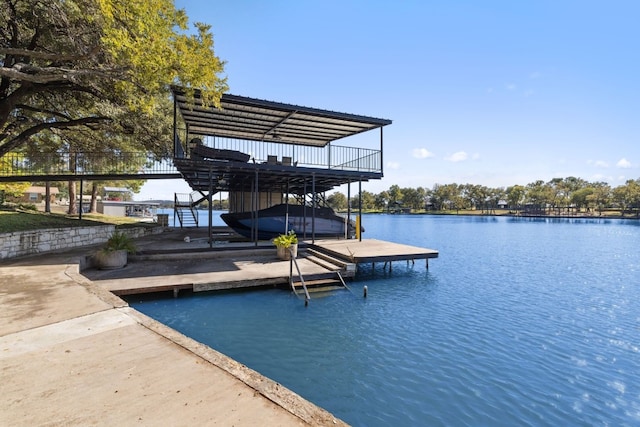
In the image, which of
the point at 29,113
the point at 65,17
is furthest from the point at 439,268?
the point at 29,113

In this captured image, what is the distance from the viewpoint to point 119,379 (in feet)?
10.8

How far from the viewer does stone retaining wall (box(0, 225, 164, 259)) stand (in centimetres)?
942

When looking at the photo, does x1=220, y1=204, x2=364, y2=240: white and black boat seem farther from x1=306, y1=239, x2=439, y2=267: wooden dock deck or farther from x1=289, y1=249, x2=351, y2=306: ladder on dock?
x1=289, y1=249, x2=351, y2=306: ladder on dock

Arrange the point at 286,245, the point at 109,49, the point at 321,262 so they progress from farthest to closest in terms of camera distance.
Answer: the point at 321,262 → the point at 286,245 → the point at 109,49

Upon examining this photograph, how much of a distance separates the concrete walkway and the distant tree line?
320 ft

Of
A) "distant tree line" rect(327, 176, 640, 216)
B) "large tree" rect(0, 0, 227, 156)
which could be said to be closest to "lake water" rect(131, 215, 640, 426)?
"large tree" rect(0, 0, 227, 156)

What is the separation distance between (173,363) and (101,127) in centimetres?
1562

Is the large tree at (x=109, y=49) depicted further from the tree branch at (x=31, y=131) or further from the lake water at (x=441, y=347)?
the lake water at (x=441, y=347)

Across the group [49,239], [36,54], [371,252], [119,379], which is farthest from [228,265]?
[119,379]

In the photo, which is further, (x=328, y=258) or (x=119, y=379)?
(x=328, y=258)

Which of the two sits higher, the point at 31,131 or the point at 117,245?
the point at 31,131

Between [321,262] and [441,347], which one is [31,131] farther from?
[441,347]

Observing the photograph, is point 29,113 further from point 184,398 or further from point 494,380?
point 494,380

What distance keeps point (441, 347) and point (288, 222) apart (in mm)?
11058
